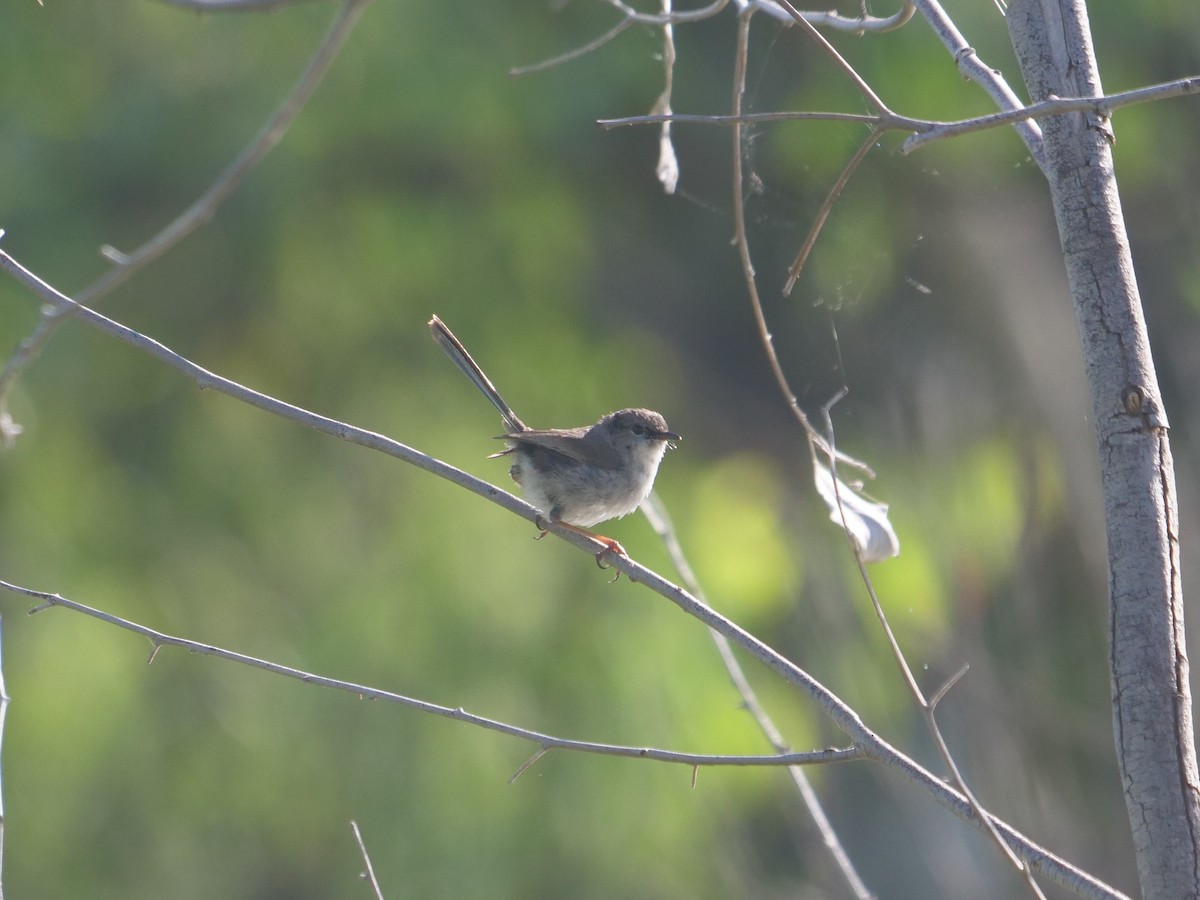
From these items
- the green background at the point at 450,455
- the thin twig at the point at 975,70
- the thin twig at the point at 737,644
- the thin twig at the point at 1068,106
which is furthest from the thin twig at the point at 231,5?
the green background at the point at 450,455

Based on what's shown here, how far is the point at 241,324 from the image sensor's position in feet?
28.0

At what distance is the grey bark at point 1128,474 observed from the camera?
2.11 metres

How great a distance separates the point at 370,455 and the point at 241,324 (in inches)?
51.2

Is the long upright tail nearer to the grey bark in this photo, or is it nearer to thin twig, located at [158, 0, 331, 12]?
the grey bark

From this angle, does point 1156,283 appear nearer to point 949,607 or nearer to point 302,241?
point 949,607

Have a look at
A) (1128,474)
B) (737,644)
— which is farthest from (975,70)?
(737,644)

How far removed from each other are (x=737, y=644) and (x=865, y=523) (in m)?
0.83

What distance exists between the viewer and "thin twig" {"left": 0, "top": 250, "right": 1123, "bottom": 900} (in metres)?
2.16

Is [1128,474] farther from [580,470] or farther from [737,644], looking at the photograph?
[580,470]

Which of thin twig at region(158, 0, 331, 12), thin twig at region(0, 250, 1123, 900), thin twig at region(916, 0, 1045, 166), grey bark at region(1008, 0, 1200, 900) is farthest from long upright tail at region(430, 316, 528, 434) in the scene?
thin twig at region(158, 0, 331, 12)

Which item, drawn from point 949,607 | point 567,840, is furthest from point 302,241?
point 949,607

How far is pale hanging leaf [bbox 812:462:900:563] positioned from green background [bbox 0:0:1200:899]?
3.11 meters

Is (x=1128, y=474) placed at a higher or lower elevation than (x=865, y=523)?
higher

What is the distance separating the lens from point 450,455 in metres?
7.96
